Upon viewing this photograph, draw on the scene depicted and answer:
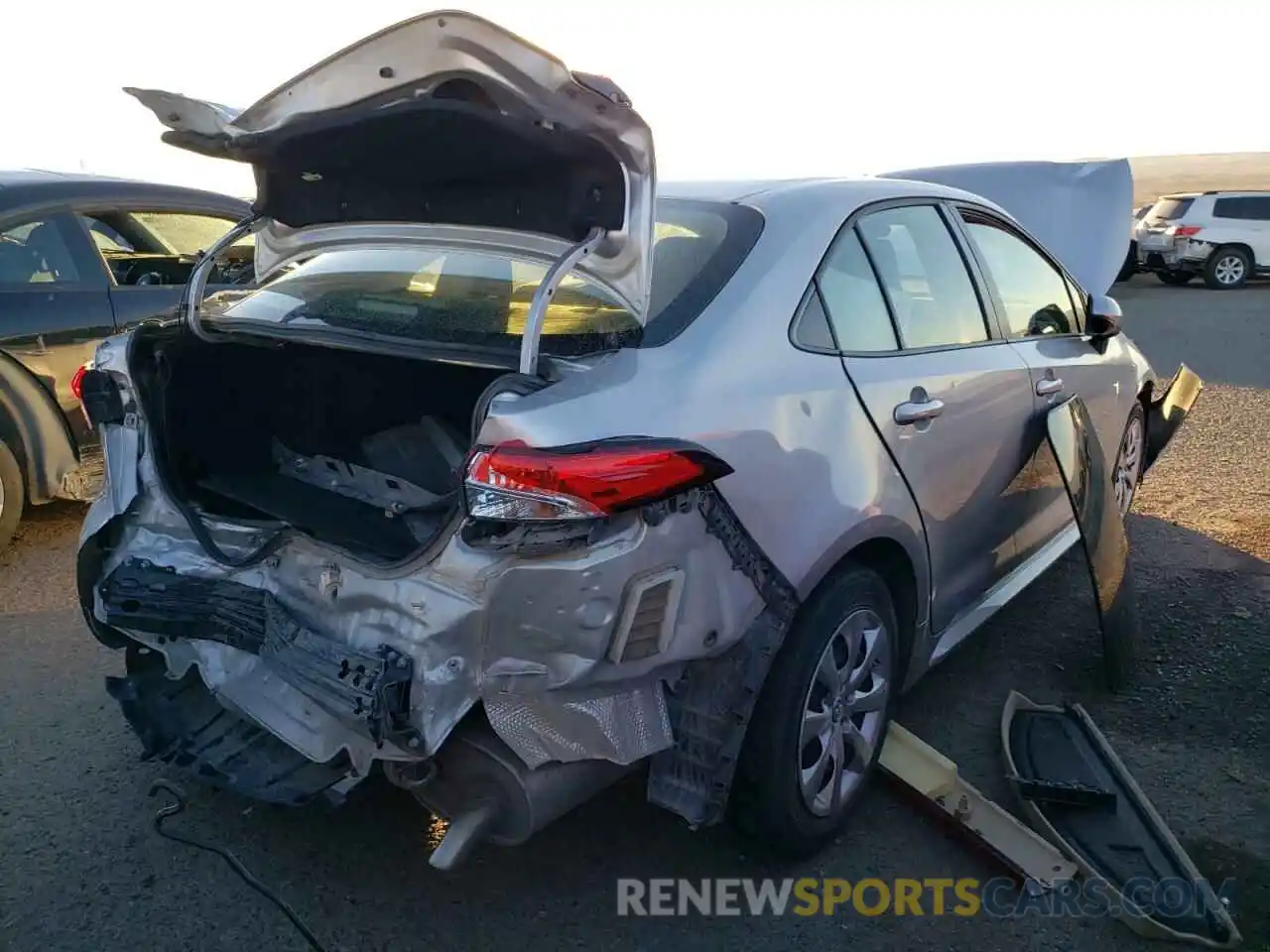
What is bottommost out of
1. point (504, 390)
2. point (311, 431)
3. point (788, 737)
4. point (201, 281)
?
point (788, 737)

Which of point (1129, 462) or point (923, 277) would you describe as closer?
point (923, 277)

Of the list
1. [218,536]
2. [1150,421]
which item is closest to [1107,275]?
[1150,421]

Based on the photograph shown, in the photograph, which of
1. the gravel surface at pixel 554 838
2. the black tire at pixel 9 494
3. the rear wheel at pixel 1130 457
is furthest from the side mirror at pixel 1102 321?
the black tire at pixel 9 494

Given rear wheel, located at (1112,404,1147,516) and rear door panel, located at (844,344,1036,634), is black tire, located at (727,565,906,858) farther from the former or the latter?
rear wheel, located at (1112,404,1147,516)

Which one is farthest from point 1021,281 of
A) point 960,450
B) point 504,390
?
point 504,390

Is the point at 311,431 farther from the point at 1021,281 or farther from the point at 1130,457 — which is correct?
the point at 1130,457

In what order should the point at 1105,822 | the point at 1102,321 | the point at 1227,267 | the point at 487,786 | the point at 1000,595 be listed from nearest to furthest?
1. the point at 487,786
2. the point at 1105,822
3. the point at 1000,595
4. the point at 1102,321
5. the point at 1227,267

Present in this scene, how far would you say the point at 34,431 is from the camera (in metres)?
4.68

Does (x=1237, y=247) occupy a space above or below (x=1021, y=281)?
below

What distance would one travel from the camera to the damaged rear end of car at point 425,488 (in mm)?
2029

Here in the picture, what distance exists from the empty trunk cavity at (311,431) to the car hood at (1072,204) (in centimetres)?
949

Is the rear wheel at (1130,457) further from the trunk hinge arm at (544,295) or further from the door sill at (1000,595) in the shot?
the trunk hinge arm at (544,295)

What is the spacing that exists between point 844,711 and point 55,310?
4141mm

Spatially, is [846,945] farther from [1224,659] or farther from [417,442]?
[1224,659]
